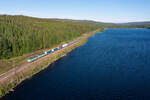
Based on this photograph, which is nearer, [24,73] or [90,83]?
[90,83]

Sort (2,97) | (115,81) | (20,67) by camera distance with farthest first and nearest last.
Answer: (20,67)
(115,81)
(2,97)

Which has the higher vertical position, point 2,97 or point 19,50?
point 19,50

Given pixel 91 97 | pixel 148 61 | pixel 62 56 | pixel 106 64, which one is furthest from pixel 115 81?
pixel 62 56

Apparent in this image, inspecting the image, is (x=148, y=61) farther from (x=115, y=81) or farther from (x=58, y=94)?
(x=58, y=94)

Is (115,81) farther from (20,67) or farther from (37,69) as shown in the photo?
(20,67)

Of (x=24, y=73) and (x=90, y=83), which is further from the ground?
(x=24, y=73)

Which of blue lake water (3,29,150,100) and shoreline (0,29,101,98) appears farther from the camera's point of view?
shoreline (0,29,101,98)

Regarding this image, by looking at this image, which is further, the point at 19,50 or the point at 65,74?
the point at 19,50

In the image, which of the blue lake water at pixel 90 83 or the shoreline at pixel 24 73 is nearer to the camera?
the blue lake water at pixel 90 83

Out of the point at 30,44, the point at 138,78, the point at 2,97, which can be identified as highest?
the point at 30,44

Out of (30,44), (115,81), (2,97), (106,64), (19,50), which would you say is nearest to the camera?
(2,97)
